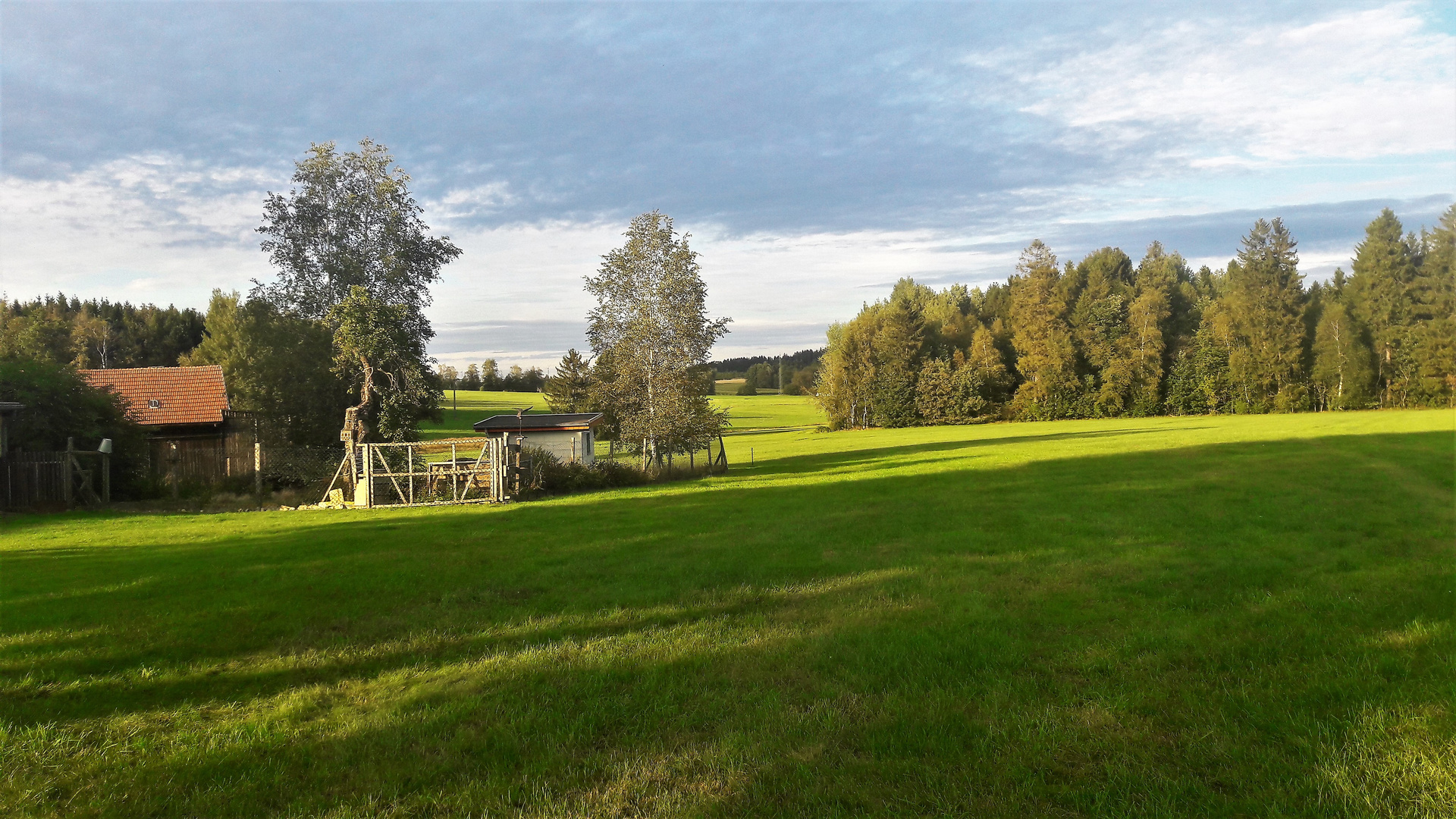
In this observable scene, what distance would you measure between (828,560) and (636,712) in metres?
5.90

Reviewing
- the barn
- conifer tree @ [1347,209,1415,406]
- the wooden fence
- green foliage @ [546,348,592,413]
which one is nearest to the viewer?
the wooden fence

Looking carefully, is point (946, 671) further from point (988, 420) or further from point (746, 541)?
point (988, 420)

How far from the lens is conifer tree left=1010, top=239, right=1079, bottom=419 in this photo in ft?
223

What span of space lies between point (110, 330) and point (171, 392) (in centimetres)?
4595

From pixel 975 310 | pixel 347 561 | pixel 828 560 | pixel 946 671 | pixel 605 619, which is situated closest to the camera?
pixel 946 671

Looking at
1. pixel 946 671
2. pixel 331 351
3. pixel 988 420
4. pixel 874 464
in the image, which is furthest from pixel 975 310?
pixel 946 671

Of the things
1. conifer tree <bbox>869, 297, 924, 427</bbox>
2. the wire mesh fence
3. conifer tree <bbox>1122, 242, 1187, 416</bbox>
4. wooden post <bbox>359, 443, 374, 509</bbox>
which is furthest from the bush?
conifer tree <bbox>1122, 242, 1187, 416</bbox>

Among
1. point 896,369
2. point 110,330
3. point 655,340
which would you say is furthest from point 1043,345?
point 110,330

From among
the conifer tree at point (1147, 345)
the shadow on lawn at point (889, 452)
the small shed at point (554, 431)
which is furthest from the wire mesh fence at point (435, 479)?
the conifer tree at point (1147, 345)

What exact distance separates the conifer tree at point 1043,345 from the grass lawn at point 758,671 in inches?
2244

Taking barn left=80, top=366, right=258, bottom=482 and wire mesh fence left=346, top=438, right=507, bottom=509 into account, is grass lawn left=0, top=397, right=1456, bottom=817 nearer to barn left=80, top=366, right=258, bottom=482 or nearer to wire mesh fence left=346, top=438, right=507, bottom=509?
wire mesh fence left=346, top=438, right=507, bottom=509

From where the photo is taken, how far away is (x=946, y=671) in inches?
230

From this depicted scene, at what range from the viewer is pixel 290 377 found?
2956 centimetres

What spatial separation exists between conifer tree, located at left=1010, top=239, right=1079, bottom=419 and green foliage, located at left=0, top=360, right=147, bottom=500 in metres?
65.0
